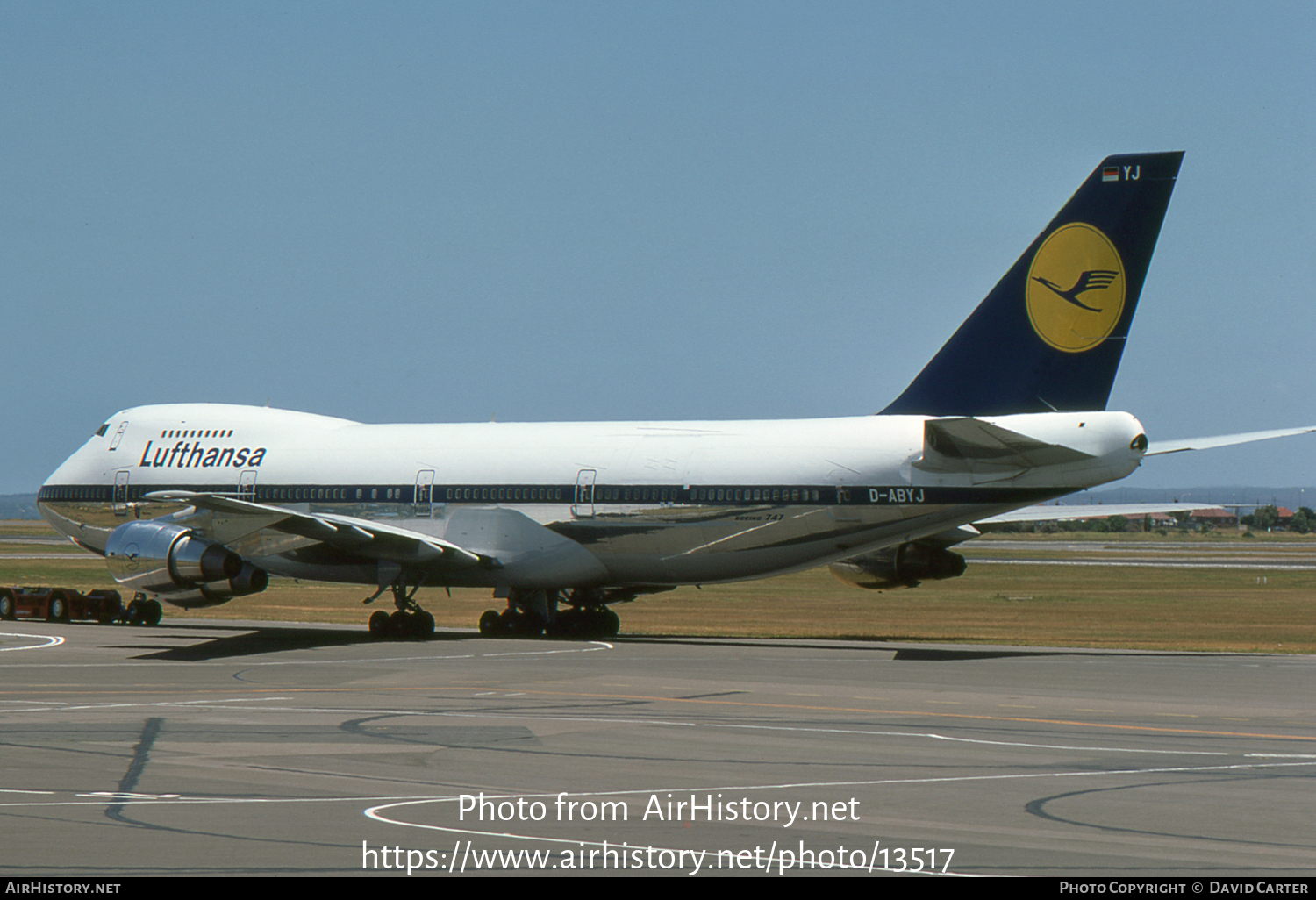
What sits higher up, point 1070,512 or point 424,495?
point 424,495

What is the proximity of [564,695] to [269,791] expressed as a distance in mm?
9604

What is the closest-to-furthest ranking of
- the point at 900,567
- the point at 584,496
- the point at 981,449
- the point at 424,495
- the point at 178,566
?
the point at 981,449, the point at 178,566, the point at 584,496, the point at 900,567, the point at 424,495

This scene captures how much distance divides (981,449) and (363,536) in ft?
48.8

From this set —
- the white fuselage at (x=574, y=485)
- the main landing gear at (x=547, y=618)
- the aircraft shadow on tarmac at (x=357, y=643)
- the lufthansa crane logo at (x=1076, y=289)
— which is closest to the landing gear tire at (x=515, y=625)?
the main landing gear at (x=547, y=618)

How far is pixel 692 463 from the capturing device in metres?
35.1

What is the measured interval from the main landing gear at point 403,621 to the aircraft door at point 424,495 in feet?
5.75

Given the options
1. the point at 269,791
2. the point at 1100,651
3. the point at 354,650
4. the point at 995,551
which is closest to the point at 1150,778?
the point at 269,791

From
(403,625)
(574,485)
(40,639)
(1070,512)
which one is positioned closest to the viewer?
(574,485)

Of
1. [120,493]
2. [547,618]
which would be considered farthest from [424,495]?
[120,493]

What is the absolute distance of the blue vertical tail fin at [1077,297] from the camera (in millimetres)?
→ 31219

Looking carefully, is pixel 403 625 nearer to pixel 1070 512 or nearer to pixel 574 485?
pixel 574 485

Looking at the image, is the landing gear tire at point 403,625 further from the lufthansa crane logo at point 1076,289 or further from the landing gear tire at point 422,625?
the lufthansa crane logo at point 1076,289

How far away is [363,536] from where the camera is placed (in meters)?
36.1
